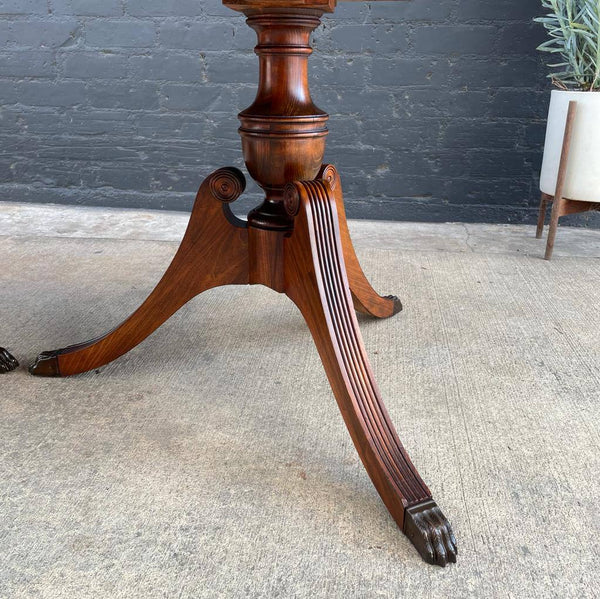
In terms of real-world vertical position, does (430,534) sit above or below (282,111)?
below

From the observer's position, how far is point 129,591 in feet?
2.60

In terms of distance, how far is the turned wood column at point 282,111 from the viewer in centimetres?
111

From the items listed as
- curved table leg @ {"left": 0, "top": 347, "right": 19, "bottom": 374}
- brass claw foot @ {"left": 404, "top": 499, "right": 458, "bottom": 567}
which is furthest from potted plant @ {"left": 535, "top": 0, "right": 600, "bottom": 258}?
curved table leg @ {"left": 0, "top": 347, "right": 19, "bottom": 374}

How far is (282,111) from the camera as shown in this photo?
3.67 ft

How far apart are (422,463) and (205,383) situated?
440mm

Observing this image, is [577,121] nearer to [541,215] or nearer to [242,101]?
[541,215]

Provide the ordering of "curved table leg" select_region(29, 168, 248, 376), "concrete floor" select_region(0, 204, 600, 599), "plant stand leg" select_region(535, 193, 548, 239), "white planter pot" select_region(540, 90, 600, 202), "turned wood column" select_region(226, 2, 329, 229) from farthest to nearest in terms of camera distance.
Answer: "plant stand leg" select_region(535, 193, 548, 239) < "white planter pot" select_region(540, 90, 600, 202) < "curved table leg" select_region(29, 168, 248, 376) < "turned wood column" select_region(226, 2, 329, 229) < "concrete floor" select_region(0, 204, 600, 599)

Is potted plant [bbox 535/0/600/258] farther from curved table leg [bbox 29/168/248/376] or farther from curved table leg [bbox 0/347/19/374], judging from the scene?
curved table leg [bbox 0/347/19/374]

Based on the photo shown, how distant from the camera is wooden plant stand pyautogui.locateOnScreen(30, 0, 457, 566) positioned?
0.95 metres

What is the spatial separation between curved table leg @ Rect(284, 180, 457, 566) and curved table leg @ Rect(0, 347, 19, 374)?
58cm

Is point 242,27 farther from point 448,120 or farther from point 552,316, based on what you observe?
point 552,316

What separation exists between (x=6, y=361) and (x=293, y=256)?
62cm

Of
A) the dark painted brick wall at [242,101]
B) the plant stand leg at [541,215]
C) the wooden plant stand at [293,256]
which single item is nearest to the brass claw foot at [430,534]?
the wooden plant stand at [293,256]

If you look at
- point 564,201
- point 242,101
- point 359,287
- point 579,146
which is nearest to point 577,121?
point 579,146
